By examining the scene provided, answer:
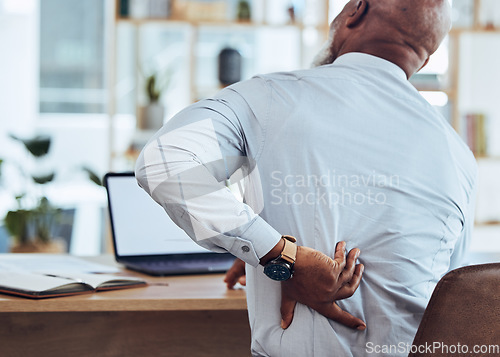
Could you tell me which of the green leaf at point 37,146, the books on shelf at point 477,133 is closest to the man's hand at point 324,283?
the green leaf at point 37,146

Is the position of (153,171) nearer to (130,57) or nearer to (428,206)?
(428,206)

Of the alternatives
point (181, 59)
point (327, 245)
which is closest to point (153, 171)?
point (327, 245)

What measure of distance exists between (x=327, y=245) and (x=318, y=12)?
326 cm

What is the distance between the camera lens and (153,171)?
1.06 m

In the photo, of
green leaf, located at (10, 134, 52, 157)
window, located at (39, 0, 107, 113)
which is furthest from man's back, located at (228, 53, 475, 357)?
window, located at (39, 0, 107, 113)

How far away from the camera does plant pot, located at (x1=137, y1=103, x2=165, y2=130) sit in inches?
154

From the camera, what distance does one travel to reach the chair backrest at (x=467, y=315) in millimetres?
925

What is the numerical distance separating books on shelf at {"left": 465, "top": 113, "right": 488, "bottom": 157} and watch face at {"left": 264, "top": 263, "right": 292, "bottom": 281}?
10.7ft

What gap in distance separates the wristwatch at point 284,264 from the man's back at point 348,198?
6 centimetres

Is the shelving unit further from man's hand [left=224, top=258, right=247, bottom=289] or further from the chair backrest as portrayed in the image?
the chair backrest

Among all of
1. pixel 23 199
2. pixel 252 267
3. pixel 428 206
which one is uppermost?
pixel 428 206

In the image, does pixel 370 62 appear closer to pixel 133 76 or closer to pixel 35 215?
pixel 35 215

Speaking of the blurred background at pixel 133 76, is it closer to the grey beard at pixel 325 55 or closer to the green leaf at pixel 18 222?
the green leaf at pixel 18 222

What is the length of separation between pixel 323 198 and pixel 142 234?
0.77 meters
